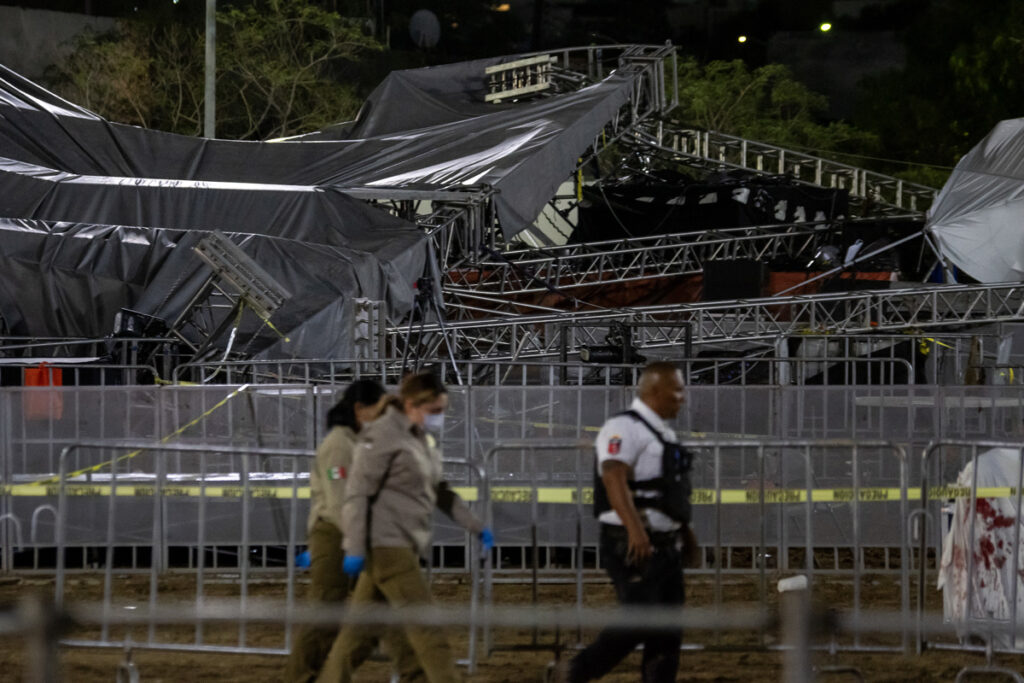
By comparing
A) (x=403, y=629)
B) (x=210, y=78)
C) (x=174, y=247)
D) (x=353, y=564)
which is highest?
(x=210, y=78)

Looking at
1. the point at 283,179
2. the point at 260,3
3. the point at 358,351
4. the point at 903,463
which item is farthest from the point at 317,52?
the point at 903,463

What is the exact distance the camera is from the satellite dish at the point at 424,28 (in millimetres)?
55219

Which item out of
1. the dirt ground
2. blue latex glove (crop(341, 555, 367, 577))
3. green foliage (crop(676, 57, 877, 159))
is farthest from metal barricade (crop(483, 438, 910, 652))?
green foliage (crop(676, 57, 877, 159))

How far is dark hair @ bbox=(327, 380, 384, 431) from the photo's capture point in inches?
252

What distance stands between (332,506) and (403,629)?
0.70 m

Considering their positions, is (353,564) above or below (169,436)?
below

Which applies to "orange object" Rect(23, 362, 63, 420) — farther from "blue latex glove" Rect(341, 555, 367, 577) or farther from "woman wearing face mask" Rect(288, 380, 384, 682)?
"blue latex glove" Rect(341, 555, 367, 577)

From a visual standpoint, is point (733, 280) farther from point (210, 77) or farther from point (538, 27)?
point (538, 27)

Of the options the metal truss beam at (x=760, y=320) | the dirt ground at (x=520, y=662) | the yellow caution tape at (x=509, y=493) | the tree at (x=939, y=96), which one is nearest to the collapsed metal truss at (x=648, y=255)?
the metal truss beam at (x=760, y=320)

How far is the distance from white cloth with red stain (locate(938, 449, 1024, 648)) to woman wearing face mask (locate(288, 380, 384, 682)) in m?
3.72

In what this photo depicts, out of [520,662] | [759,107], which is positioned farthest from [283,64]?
[520,662]

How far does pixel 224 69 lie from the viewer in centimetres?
4338

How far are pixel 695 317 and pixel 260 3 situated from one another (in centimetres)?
2762

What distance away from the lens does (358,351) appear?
16.7m
